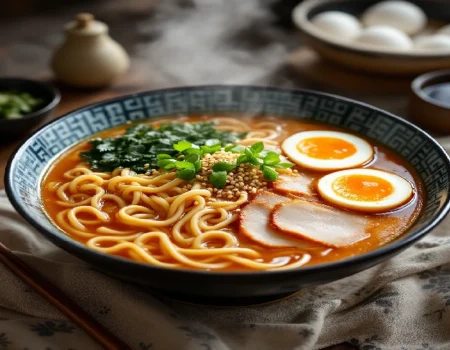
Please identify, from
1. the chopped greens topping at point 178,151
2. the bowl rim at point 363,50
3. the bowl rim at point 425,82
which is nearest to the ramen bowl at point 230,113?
the chopped greens topping at point 178,151

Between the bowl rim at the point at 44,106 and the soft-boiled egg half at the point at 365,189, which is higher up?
the soft-boiled egg half at the point at 365,189

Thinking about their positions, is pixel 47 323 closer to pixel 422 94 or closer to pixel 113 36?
pixel 422 94

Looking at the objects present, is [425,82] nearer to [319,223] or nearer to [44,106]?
[319,223]

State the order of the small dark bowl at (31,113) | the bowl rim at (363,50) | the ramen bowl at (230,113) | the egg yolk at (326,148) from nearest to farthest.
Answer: the ramen bowl at (230,113)
the egg yolk at (326,148)
the small dark bowl at (31,113)
the bowl rim at (363,50)

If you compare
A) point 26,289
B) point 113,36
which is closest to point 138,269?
point 26,289

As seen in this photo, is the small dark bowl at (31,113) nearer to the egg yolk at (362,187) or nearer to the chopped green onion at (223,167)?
the chopped green onion at (223,167)

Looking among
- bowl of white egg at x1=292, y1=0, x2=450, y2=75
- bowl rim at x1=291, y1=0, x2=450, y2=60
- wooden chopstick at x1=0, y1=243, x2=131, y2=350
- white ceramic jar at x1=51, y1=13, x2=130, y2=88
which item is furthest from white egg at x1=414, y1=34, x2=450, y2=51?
wooden chopstick at x1=0, y1=243, x2=131, y2=350
